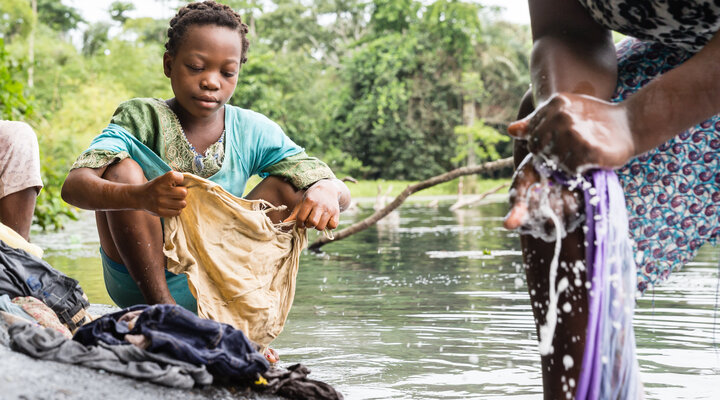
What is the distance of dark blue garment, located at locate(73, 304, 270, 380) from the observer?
165cm

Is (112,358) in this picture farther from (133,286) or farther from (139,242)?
(133,286)

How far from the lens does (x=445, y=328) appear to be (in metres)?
3.29

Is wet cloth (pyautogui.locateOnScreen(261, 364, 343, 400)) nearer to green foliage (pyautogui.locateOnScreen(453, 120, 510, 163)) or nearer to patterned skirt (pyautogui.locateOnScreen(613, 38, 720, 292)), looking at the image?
patterned skirt (pyautogui.locateOnScreen(613, 38, 720, 292))

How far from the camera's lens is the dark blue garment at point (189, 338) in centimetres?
165

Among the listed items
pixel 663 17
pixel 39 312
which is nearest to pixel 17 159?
pixel 39 312

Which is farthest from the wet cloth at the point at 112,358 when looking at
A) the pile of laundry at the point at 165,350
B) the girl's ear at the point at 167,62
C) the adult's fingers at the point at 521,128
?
the girl's ear at the point at 167,62

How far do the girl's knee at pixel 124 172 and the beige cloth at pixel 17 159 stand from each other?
28.6 inches

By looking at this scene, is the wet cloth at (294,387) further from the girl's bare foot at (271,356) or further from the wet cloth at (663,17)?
the wet cloth at (663,17)

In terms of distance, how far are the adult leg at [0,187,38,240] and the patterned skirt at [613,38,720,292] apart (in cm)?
212

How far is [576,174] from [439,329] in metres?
2.00

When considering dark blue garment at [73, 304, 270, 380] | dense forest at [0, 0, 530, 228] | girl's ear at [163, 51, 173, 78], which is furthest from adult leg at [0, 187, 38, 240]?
dense forest at [0, 0, 530, 228]

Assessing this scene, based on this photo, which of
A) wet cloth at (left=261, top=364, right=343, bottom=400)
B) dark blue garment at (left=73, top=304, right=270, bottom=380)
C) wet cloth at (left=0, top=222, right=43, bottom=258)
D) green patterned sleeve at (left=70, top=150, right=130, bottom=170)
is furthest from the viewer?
wet cloth at (left=0, top=222, right=43, bottom=258)

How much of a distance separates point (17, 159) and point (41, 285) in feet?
2.57

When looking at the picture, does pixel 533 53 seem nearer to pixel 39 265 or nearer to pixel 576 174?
pixel 576 174
